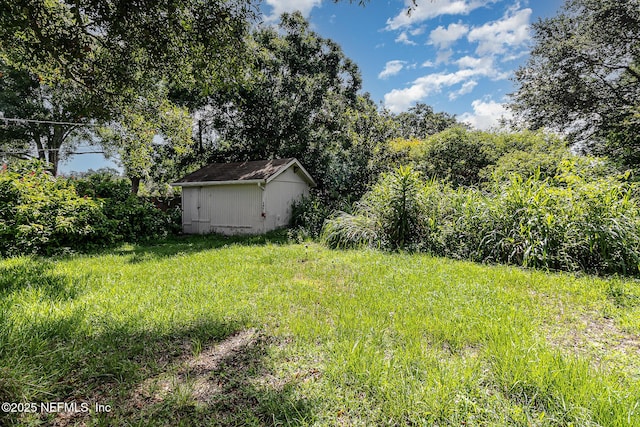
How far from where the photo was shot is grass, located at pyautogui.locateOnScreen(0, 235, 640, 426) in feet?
5.73

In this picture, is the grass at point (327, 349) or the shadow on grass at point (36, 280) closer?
the grass at point (327, 349)

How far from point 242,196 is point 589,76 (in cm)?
1485

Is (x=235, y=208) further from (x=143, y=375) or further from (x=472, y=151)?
(x=143, y=375)

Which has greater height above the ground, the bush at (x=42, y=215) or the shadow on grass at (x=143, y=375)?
the bush at (x=42, y=215)

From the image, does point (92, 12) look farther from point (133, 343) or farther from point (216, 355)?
point (216, 355)

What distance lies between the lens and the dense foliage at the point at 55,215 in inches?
275

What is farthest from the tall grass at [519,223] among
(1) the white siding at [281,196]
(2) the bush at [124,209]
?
(2) the bush at [124,209]

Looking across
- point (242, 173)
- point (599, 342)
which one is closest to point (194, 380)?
point (599, 342)

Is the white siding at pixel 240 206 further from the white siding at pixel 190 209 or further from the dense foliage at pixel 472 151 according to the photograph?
the dense foliage at pixel 472 151

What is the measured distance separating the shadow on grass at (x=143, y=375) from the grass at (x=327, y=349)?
0.01 meters

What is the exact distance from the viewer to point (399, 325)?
2.82 meters

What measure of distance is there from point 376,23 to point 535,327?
472 cm

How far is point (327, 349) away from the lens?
2.46 metres

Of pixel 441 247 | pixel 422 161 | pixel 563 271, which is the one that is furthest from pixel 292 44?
pixel 563 271
